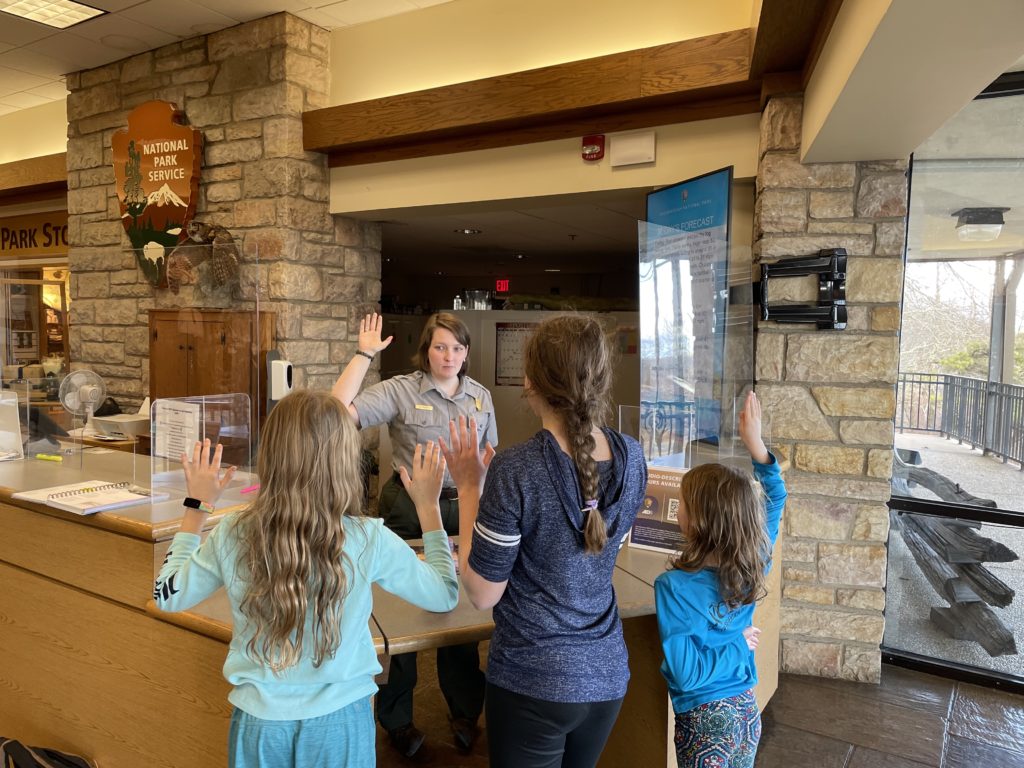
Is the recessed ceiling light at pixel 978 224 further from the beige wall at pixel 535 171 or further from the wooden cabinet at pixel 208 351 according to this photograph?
the wooden cabinet at pixel 208 351

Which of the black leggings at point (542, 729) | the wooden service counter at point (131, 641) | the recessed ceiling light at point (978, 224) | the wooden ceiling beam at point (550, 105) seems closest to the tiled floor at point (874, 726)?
the wooden service counter at point (131, 641)

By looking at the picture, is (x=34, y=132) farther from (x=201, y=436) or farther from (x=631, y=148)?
(x=201, y=436)

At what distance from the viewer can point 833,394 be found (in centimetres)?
297

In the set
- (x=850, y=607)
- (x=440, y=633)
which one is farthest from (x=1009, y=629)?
(x=440, y=633)

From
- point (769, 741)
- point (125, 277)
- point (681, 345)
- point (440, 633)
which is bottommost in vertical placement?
point (769, 741)

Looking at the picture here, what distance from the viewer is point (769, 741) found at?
8.51 feet

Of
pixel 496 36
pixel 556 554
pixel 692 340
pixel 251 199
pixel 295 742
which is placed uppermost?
pixel 496 36

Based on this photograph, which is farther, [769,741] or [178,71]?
[178,71]

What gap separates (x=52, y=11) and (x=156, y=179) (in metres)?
1.05

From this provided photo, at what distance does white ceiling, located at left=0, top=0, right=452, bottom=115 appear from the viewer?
4.04m

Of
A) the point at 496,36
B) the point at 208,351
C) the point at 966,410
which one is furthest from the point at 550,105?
A: the point at 966,410

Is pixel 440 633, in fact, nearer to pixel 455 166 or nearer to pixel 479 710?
pixel 479 710

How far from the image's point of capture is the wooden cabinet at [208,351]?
3738 millimetres

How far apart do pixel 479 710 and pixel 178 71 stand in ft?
14.3
